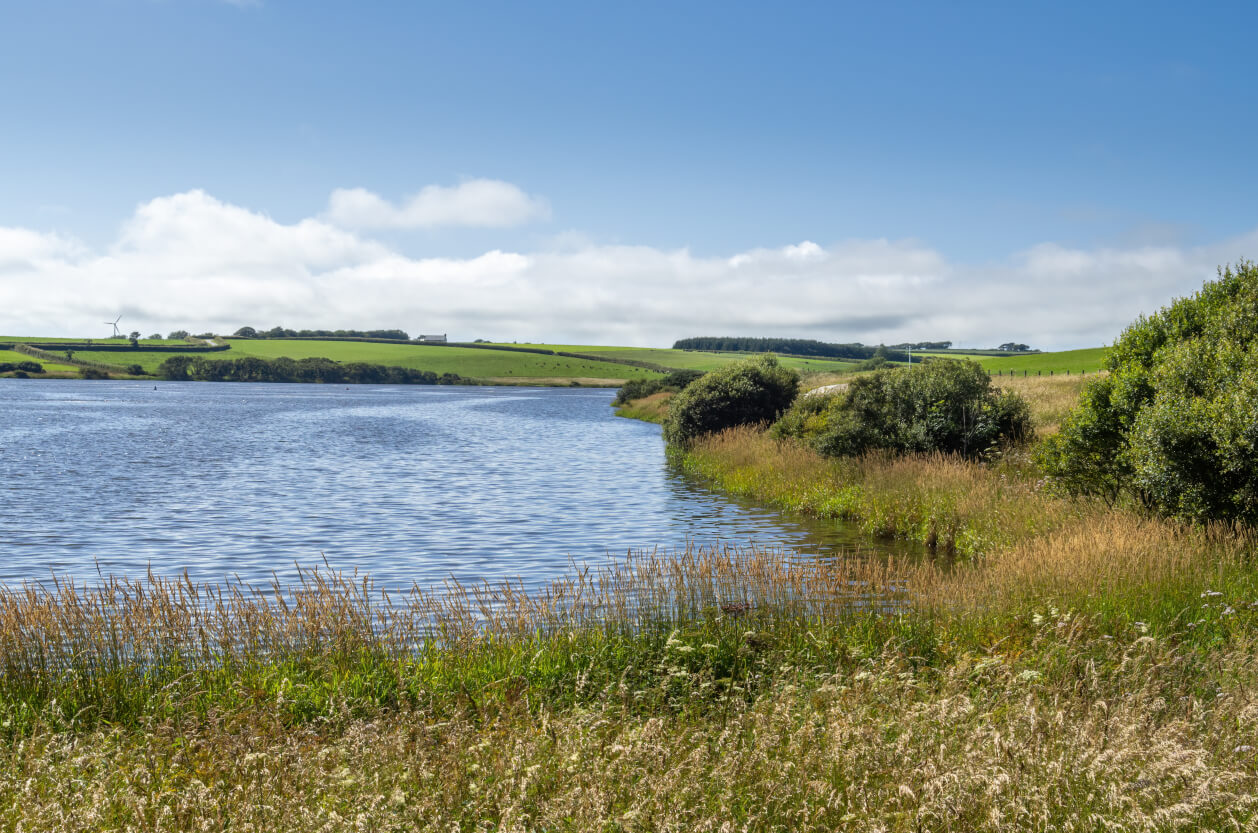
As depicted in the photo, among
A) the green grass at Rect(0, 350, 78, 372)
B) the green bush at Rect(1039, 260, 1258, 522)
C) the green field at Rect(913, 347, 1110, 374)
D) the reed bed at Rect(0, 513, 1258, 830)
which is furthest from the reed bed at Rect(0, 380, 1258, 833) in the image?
the green grass at Rect(0, 350, 78, 372)

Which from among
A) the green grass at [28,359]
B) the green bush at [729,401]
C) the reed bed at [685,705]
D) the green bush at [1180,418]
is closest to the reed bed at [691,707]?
the reed bed at [685,705]

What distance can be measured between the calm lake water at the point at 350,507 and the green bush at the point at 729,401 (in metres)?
2.88

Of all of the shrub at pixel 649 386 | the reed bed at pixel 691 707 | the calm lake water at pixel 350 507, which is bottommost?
the calm lake water at pixel 350 507

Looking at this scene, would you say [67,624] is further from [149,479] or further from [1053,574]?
[149,479]

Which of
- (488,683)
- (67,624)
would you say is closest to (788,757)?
(488,683)

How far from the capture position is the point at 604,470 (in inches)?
1661

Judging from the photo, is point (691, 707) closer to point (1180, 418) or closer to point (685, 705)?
point (685, 705)

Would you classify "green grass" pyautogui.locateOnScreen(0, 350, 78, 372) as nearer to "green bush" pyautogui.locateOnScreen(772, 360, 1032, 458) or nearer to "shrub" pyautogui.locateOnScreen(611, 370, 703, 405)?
"shrub" pyautogui.locateOnScreen(611, 370, 703, 405)

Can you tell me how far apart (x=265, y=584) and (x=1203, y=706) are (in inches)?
635

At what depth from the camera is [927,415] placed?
102 ft

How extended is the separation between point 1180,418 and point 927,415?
47.9 ft

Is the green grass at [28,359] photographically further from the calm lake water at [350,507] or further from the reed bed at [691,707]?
the reed bed at [691,707]

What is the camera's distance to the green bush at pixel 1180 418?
15.9 metres


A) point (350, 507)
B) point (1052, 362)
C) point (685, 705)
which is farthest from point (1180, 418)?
point (1052, 362)
